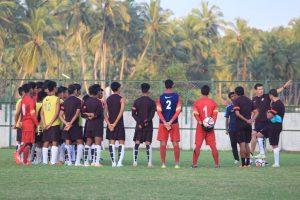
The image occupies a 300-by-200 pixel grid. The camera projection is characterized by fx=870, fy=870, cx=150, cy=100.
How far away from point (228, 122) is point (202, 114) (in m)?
4.28

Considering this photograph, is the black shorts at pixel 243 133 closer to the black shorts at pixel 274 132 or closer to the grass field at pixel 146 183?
the black shorts at pixel 274 132

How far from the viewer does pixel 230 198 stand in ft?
42.0

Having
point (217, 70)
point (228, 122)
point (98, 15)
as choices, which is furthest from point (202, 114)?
point (217, 70)

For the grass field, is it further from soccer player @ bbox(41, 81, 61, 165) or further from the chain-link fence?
the chain-link fence

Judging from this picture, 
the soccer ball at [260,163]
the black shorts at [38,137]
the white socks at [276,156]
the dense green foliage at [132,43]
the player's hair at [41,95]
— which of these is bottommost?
the soccer ball at [260,163]

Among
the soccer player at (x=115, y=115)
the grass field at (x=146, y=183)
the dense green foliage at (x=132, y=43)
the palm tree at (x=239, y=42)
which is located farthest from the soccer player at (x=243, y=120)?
the palm tree at (x=239, y=42)

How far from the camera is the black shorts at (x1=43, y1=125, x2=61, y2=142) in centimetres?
2161

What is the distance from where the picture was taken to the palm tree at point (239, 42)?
392 ft

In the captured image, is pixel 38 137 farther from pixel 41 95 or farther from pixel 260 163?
pixel 260 163

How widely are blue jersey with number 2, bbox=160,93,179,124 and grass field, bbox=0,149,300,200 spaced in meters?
1.67

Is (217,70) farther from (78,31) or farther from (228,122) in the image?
(228,122)

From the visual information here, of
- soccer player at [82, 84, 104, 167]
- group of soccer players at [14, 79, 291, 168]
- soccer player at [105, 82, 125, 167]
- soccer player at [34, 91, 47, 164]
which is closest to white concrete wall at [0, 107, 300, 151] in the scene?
group of soccer players at [14, 79, 291, 168]

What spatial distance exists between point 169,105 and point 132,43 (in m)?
91.7

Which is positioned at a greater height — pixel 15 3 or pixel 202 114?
pixel 15 3
